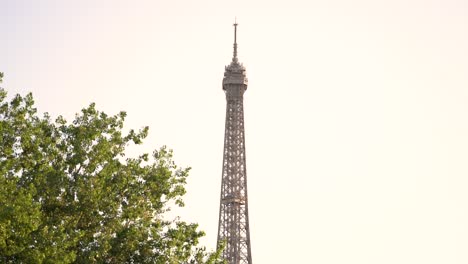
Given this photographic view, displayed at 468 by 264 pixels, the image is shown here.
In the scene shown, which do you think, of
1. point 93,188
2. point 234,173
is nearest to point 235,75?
point 234,173

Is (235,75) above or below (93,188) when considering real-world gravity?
above

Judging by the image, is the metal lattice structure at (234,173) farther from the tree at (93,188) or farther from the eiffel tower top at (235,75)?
the tree at (93,188)

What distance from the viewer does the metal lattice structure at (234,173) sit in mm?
105375

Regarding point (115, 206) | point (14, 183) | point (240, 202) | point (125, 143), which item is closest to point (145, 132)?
Result: point (125, 143)

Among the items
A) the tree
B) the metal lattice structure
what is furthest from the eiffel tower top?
the tree

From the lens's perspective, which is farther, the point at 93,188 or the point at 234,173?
the point at 234,173

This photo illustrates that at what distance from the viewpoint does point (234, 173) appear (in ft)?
358

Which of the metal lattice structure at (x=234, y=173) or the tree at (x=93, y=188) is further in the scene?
the metal lattice structure at (x=234, y=173)

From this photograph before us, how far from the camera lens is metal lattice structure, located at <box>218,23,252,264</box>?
346 ft

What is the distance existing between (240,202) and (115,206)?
224 ft

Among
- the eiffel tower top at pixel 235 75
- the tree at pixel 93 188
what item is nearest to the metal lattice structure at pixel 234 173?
the eiffel tower top at pixel 235 75

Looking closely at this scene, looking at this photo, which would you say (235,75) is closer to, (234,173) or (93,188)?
(234,173)

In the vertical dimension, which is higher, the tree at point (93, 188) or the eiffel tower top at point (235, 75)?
the eiffel tower top at point (235, 75)

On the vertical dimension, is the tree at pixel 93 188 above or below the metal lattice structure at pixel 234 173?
below
